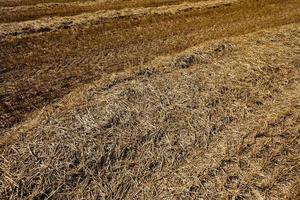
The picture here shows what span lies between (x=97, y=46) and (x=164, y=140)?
187 inches

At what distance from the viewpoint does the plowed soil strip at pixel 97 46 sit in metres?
7.99

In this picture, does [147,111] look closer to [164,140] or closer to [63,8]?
[164,140]

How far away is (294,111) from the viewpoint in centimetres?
732

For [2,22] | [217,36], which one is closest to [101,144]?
[217,36]

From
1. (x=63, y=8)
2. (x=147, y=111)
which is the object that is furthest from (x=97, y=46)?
(x=63, y=8)

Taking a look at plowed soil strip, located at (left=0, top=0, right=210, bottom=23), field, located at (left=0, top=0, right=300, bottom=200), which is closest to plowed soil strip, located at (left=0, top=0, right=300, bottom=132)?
field, located at (left=0, top=0, right=300, bottom=200)

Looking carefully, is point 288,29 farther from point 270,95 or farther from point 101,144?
point 101,144

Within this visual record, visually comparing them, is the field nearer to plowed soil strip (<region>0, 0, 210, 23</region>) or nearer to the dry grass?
the dry grass

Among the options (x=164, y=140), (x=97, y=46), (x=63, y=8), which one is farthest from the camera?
(x=63, y=8)

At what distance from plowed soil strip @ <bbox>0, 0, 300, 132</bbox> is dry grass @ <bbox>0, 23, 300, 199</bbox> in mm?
707

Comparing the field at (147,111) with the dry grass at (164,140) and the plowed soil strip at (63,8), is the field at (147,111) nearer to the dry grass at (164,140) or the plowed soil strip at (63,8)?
the dry grass at (164,140)

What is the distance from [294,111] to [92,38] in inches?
232

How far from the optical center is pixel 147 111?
22.7 feet

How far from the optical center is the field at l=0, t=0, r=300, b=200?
5.65 m
